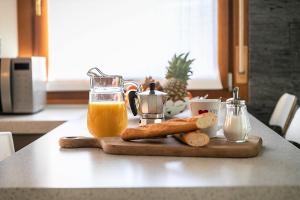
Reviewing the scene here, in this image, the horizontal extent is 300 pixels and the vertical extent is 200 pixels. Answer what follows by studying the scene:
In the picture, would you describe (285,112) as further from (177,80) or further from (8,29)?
(8,29)

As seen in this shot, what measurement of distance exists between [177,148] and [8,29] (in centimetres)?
219

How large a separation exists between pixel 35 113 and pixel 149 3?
3.22 ft

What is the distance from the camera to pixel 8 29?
3008 mm

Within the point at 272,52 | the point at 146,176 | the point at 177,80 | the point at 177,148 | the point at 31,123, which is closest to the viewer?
the point at 146,176

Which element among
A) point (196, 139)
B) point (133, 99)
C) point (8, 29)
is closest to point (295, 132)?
point (133, 99)

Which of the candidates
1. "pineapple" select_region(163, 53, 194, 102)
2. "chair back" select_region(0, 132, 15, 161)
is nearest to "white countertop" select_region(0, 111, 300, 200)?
"chair back" select_region(0, 132, 15, 161)

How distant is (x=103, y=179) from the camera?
893 millimetres

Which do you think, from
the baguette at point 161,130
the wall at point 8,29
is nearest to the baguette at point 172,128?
the baguette at point 161,130

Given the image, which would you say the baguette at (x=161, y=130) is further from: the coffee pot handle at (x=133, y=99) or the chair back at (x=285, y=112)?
the chair back at (x=285, y=112)

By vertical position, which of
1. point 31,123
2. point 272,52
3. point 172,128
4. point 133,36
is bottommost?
point 31,123

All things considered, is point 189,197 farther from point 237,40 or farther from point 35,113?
point 237,40

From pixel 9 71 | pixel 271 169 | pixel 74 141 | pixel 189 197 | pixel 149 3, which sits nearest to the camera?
pixel 189 197

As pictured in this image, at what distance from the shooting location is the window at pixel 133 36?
297 cm

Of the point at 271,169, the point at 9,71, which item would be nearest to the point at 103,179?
the point at 271,169
